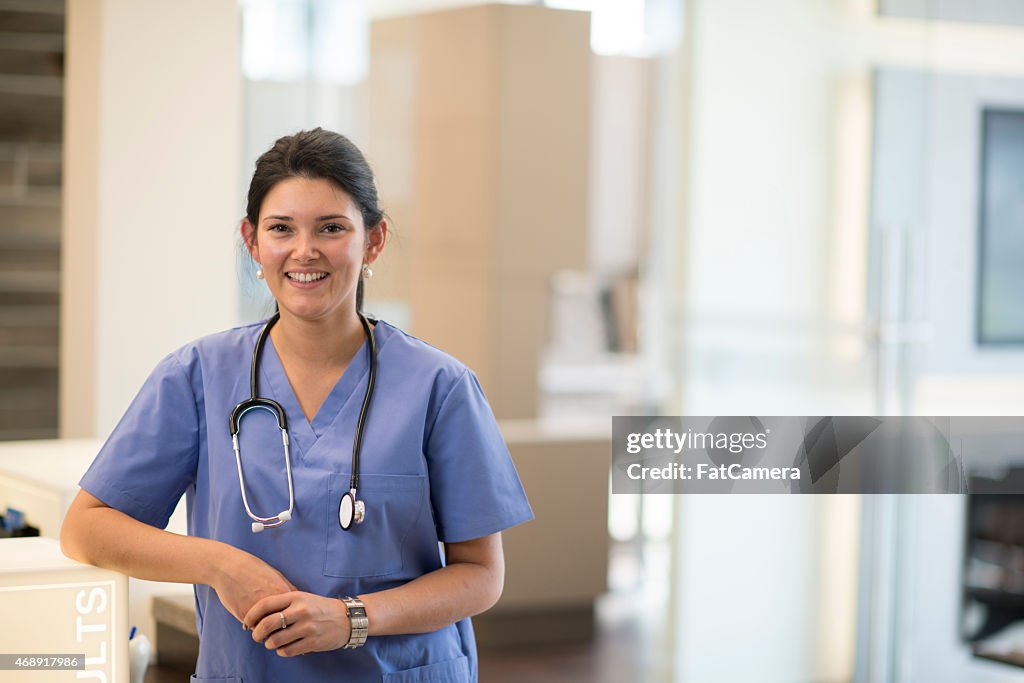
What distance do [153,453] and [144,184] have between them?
1164 millimetres

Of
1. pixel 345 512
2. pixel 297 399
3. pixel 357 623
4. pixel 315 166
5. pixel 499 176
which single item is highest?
pixel 499 176

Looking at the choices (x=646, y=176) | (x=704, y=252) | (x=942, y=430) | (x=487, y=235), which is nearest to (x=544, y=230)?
(x=487, y=235)

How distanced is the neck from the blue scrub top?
15 millimetres

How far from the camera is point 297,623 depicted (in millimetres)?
1280

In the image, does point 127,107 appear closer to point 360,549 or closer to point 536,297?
point 360,549

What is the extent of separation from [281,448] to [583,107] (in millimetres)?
2642

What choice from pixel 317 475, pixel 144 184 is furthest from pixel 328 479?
pixel 144 184

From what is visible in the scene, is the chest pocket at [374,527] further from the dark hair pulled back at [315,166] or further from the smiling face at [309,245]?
the dark hair pulled back at [315,166]

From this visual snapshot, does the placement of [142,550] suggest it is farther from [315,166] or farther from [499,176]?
[499,176]

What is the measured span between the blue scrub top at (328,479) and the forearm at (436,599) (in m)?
0.04

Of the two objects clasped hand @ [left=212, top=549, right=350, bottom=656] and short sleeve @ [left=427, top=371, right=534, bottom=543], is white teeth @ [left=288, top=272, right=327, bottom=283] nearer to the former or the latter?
short sleeve @ [left=427, top=371, right=534, bottom=543]

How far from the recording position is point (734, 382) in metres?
2.96

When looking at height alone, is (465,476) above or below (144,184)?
below

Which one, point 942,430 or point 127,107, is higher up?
point 127,107
